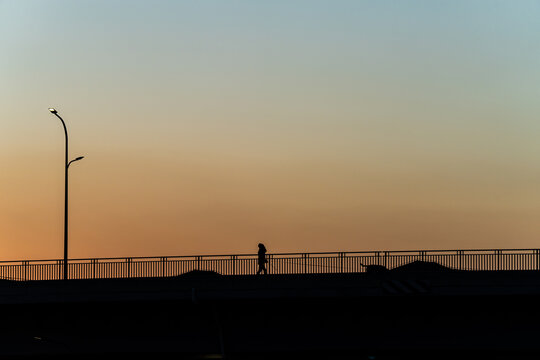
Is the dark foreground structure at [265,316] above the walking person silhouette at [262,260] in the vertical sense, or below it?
below

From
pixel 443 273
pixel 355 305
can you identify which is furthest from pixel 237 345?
pixel 443 273

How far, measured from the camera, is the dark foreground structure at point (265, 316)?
145ft

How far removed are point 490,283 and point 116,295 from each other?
16201 mm

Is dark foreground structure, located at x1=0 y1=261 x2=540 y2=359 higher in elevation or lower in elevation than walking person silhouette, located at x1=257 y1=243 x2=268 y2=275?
lower

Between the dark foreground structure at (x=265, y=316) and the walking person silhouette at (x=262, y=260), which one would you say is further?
the walking person silhouette at (x=262, y=260)

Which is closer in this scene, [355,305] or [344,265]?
[355,305]

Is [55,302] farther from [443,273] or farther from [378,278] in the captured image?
[443,273]

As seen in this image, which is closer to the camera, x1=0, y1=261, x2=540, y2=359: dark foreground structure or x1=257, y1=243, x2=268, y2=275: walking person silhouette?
x1=0, y1=261, x2=540, y2=359: dark foreground structure

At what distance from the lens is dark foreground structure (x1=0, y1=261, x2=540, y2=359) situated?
145ft

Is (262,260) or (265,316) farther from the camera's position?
(262,260)

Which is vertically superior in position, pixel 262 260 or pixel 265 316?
pixel 262 260

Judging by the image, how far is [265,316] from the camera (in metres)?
45.3

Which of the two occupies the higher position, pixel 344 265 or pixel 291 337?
pixel 344 265

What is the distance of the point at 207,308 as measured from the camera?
4516 cm
